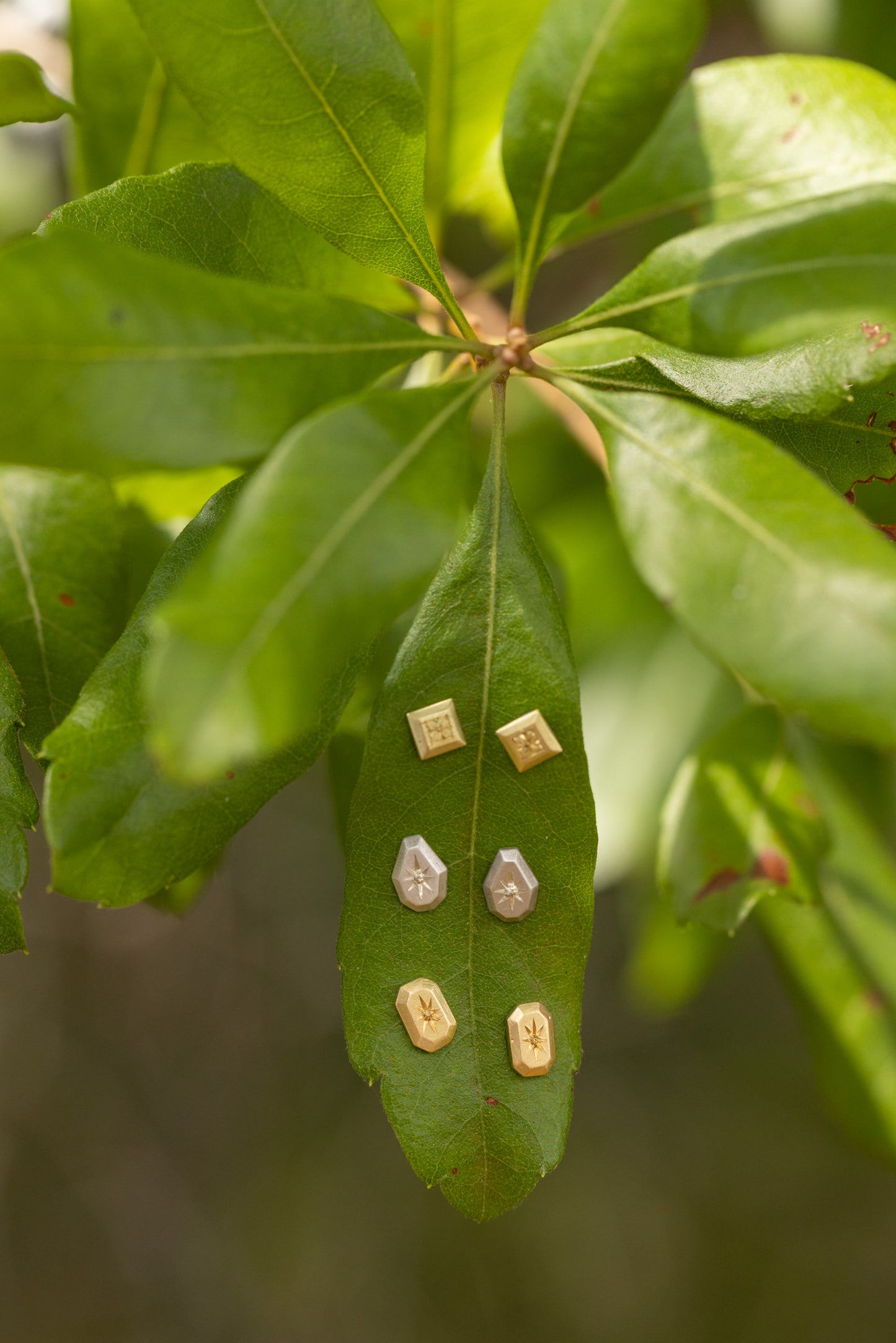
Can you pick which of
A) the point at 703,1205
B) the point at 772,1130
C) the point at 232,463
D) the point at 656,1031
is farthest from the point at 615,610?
the point at 703,1205

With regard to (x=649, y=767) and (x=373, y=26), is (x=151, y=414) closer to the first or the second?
(x=373, y=26)

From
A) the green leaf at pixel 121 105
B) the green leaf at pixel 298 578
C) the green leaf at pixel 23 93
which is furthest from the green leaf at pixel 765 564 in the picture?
the green leaf at pixel 121 105

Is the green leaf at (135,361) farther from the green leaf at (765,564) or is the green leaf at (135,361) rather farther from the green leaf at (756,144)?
the green leaf at (756,144)

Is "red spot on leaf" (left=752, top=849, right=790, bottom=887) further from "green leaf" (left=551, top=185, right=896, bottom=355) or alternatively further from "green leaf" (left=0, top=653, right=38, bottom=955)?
"green leaf" (left=0, top=653, right=38, bottom=955)

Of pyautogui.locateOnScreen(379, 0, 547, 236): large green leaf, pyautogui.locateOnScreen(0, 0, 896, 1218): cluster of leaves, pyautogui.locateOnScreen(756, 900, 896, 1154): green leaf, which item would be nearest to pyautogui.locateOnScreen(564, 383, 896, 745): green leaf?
pyautogui.locateOnScreen(0, 0, 896, 1218): cluster of leaves

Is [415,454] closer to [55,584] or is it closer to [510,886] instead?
[510,886]

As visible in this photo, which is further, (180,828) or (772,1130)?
(772,1130)

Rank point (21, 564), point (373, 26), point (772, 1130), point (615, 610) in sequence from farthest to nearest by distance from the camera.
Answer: point (772, 1130), point (615, 610), point (21, 564), point (373, 26)

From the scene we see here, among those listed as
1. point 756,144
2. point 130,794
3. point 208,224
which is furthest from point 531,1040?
point 756,144
